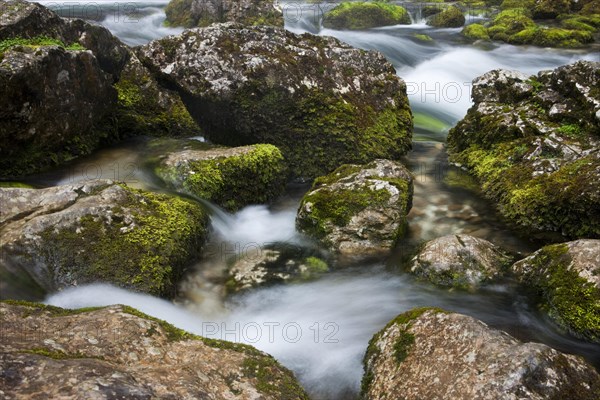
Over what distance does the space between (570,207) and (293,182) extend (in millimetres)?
4707

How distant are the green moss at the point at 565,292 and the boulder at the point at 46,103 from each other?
7.28 metres

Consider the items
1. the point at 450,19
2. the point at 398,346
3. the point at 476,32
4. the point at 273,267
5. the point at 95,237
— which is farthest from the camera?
the point at 450,19

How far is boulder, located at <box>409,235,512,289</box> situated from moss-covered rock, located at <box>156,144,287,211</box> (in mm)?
3206

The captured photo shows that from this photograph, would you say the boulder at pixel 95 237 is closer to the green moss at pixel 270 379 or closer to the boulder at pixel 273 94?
the green moss at pixel 270 379

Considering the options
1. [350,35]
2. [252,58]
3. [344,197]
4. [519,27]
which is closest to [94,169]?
[252,58]

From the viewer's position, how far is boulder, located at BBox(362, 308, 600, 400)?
348 centimetres

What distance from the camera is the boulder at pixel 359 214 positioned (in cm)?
690

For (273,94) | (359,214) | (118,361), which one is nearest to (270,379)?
(118,361)

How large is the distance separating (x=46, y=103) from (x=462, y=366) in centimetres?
707

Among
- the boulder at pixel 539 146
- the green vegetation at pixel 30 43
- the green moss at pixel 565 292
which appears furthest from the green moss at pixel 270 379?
the green vegetation at pixel 30 43

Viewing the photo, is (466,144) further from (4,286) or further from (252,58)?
(4,286)

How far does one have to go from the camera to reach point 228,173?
26.2 feet

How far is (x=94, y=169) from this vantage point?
8.36 meters

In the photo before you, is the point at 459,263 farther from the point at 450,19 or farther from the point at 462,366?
the point at 450,19
